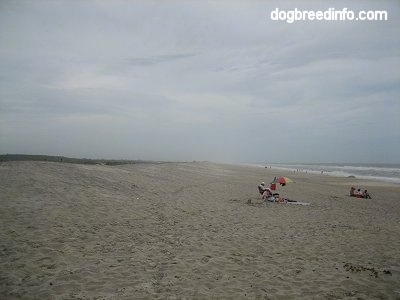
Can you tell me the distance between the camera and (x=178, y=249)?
9.13 metres

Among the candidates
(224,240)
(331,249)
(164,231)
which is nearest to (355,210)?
(331,249)

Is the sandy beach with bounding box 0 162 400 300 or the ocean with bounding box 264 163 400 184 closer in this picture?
the sandy beach with bounding box 0 162 400 300

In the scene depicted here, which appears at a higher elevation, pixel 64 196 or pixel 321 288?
pixel 64 196

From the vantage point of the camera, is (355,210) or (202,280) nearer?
(202,280)

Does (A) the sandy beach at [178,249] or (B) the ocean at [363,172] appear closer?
(A) the sandy beach at [178,249]

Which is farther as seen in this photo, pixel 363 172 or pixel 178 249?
pixel 363 172

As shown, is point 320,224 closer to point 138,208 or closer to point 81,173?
point 138,208

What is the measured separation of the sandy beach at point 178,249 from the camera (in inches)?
260

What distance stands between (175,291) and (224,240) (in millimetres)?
4077

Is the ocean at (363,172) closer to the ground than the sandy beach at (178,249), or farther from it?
farther from it

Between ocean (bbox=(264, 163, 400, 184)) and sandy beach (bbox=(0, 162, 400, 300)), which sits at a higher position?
ocean (bbox=(264, 163, 400, 184))

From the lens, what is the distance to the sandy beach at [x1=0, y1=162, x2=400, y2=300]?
6613 millimetres

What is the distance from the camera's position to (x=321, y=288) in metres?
6.89

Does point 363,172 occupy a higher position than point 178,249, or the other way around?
point 363,172
